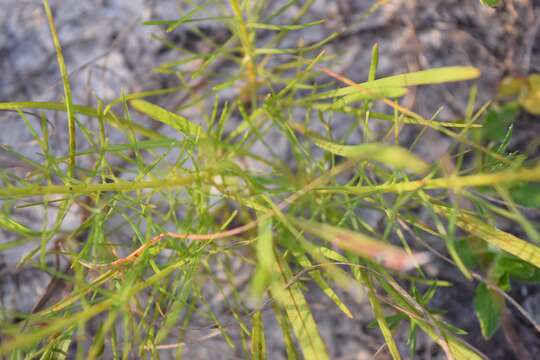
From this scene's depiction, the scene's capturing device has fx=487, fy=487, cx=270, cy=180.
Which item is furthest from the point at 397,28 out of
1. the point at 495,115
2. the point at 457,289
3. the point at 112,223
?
the point at 112,223

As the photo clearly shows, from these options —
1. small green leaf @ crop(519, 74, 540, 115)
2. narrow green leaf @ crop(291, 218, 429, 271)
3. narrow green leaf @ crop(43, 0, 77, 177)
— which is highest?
narrow green leaf @ crop(43, 0, 77, 177)

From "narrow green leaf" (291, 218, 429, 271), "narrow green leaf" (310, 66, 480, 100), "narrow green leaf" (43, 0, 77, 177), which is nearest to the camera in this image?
"narrow green leaf" (291, 218, 429, 271)

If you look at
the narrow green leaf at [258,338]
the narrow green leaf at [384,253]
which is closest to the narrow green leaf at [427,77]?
the narrow green leaf at [384,253]

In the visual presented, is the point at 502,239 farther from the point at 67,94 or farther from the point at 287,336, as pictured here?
the point at 67,94

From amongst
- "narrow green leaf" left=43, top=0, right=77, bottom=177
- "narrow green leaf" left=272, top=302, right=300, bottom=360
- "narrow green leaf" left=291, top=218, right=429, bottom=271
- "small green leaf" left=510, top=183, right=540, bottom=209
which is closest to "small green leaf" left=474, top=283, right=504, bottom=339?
"small green leaf" left=510, top=183, right=540, bottom=209

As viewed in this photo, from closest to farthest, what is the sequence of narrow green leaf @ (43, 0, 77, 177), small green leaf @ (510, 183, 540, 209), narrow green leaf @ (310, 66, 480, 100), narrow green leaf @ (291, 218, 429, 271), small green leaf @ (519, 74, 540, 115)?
narrow green leaf @ (291, 218, 429, 271)
narrow green leaf @ (310, 66, 480, 100)
narrow green leaf @ (43, 0, 77, 177)
small green leaf @ (510, 183, 540, 209)
small green leaf @ (519, 74, 540, 115)

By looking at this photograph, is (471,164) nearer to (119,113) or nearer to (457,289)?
(457,289)

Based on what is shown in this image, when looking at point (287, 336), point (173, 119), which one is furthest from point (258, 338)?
point (173, 119)

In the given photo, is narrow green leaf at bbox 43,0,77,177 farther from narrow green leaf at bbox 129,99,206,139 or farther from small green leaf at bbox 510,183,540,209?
small green leaf at bbox 510,183,540,209

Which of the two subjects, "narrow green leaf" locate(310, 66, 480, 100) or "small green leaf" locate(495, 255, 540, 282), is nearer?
"narrow green leaf" locate(310, 66, 480, 100)
